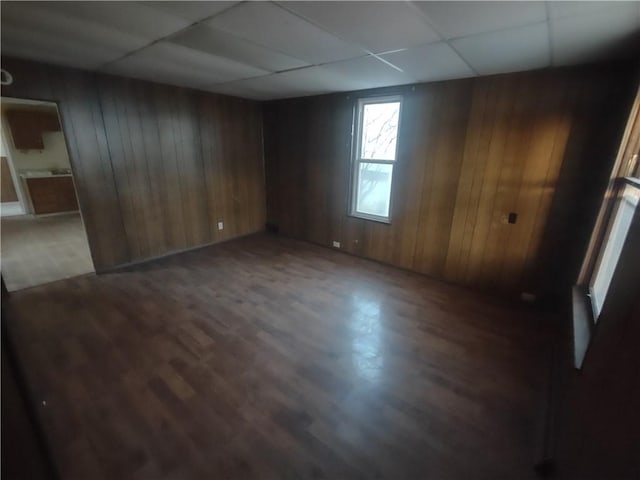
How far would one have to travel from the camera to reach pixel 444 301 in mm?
3100

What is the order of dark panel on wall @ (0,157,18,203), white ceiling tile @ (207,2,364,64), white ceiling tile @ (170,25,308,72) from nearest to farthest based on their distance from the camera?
1. white ceiling tile @ (207,2,364,64)
2. white ceiling tile @ (170,25,308,72)
3. dark panel on wall @ (0,157,18,203)

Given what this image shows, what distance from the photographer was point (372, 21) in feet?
5.63

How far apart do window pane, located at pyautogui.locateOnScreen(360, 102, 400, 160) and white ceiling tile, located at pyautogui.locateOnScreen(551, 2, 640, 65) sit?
1664 millimetres

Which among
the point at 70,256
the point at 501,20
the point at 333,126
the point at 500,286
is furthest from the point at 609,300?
the point at 70,256

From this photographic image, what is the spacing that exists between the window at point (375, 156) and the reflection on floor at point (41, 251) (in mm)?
3845

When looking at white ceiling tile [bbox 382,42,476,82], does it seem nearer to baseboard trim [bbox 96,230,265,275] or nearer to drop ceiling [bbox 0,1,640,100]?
drop ceiling [bbox 0,1,640,100]

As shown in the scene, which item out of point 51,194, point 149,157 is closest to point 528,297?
point 149,157

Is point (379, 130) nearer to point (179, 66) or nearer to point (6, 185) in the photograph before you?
point (179, 66)

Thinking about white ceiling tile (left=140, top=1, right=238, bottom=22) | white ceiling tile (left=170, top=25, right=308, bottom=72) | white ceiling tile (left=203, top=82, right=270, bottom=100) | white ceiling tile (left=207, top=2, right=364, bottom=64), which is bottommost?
white ceiling tile (left=140, top=1, right=238, bottom=22)

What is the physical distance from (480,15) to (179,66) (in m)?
2.72

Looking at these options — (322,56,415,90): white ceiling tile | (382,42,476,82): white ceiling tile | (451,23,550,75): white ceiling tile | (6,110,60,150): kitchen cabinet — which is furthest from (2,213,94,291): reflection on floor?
(451,23,550,75): white ceiling tile

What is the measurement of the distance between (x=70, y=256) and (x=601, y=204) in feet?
20.4

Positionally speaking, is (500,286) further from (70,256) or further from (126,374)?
(70,256)

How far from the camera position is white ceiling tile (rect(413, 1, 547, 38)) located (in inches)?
58.9
